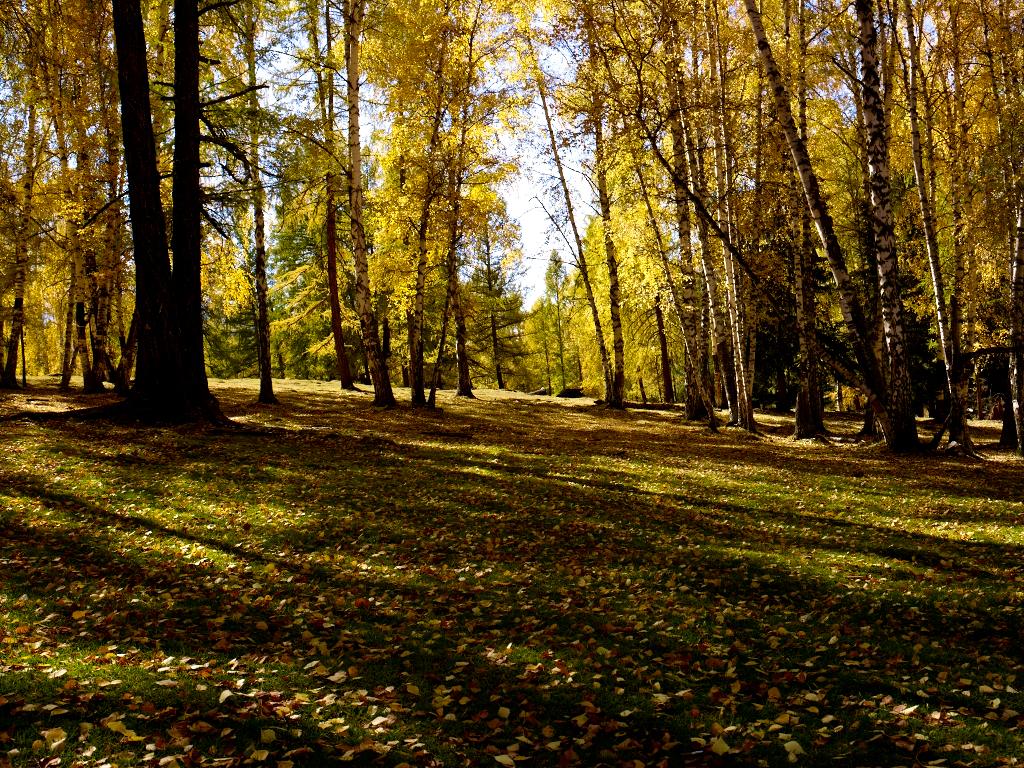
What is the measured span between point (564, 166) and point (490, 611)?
2088 cm

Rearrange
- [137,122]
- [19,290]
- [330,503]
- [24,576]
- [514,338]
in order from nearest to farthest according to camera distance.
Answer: [24,576]
[330,503]
[137,122]
[19,290]
[514,338]

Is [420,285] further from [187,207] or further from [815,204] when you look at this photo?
[815,204]

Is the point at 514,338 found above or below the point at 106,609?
above

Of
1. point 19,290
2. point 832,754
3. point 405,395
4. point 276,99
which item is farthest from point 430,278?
point 832,754

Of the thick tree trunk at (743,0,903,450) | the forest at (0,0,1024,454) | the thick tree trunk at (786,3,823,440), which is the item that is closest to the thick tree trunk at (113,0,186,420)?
the forest at (0,0,1024,454)

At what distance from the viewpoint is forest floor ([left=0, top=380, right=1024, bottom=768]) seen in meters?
4.40

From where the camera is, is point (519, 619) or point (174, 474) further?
point (174, 474)

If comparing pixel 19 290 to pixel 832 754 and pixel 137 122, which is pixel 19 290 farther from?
pixel 832 754

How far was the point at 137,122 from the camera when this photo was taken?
1341cm

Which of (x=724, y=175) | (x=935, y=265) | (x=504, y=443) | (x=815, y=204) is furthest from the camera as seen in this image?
(x=724, y=175)

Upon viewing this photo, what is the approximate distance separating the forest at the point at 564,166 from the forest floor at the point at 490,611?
4.57 m

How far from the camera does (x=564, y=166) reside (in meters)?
24.8

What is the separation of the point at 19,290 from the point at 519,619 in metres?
21.3

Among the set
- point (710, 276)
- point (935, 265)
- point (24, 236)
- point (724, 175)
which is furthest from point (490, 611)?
point (24, 236)
